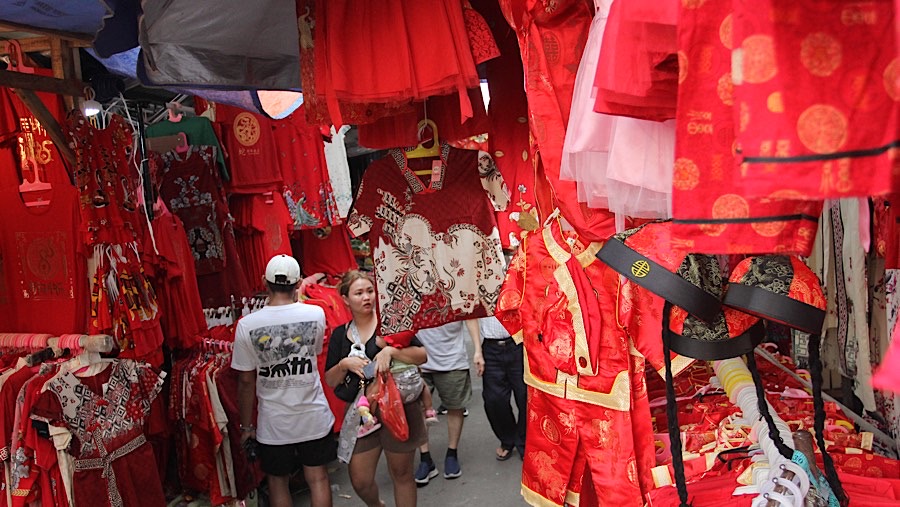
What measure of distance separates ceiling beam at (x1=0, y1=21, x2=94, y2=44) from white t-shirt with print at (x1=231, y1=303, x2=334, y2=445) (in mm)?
1922

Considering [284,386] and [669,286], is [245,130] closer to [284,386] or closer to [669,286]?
[284,386]

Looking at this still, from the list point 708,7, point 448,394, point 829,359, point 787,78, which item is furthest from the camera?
point 448,394

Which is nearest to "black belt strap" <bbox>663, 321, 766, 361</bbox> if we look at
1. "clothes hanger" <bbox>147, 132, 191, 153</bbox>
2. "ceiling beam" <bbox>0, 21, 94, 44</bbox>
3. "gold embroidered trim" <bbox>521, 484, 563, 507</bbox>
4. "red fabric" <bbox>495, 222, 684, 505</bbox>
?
"red fabric" <bbox>495, 222, 684, 505</bbox>

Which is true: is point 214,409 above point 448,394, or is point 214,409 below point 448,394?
above

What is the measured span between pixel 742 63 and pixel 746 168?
0.41 feet

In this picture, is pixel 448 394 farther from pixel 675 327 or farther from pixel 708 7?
pixel 708 7

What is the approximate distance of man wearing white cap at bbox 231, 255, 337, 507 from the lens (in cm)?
447

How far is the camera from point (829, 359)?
302 centimetres

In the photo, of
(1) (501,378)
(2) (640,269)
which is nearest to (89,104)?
(2) (640,269)

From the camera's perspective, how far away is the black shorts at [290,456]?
456 centimetres

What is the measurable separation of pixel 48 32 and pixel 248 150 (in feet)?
7.36

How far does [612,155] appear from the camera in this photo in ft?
4.90

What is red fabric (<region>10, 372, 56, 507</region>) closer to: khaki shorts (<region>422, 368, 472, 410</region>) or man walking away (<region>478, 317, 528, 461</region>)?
khaki shorts (<region>422, 368, 472, 410</region>)

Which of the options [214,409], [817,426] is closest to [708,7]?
[817,426]
